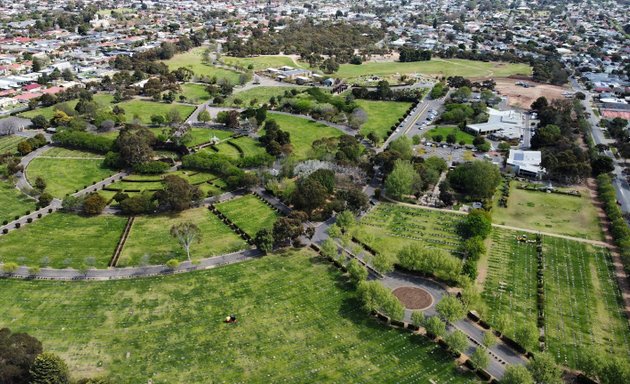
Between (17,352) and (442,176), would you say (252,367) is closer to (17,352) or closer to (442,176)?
(17,352)

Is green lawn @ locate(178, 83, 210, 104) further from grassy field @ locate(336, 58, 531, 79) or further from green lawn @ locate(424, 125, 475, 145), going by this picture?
green lawn @ locate(424, 125, 475, 145)

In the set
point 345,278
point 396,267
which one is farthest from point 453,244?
point 345,278

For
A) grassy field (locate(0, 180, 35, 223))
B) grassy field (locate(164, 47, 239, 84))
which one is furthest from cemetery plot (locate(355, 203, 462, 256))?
grassy field (locate(164, 47, 239, 84))

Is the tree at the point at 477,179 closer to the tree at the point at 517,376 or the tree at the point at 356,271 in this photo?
the tree at the point at 356,271

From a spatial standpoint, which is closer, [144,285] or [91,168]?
[144,285]

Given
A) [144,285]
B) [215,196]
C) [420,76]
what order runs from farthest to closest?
[420,76] → [215,196] → [144,285]

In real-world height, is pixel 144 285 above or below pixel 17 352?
below

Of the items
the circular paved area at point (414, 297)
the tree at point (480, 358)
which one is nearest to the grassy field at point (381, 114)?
the circular paved area at point (414, 297)
